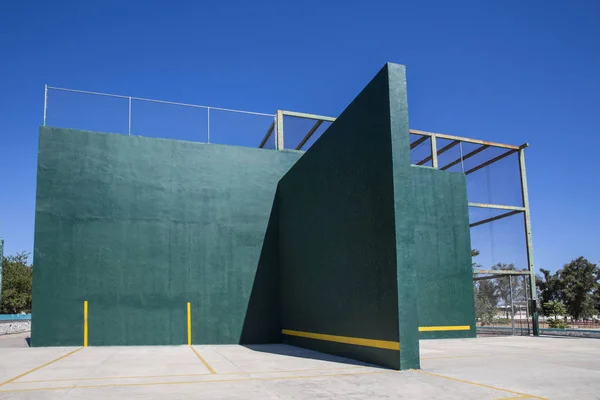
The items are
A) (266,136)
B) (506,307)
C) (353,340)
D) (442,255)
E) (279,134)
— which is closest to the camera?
(353,340)

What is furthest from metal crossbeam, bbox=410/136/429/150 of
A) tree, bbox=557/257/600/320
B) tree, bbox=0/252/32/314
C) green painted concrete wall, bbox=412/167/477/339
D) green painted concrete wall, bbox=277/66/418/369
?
tree, bbox=0/252/32/314

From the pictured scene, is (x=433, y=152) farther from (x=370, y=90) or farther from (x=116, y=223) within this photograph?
(x=116, y=223)

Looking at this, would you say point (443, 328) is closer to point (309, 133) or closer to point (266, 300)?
Result: point (266, 300)

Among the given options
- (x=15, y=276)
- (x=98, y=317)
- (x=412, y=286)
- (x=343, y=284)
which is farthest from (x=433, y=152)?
(x=15, y=276)

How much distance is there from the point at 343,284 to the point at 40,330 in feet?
28.1

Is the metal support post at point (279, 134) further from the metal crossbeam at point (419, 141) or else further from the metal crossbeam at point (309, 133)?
the metal crossbeam at point (419, 141)

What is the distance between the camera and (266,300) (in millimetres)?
15406

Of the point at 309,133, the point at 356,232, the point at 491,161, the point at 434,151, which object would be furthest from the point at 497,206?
the point at 356,232

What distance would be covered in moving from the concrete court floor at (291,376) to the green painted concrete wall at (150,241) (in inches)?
92.7

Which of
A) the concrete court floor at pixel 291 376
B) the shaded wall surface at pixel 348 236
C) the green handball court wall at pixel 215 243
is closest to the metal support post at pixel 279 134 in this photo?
the green handball court wall at pixel 215 243

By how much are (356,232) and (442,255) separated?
7.83 metres

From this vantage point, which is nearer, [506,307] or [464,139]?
[464,139]

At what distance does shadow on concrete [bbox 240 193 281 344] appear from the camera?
1513 cm

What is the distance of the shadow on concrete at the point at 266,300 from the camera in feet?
49.6
